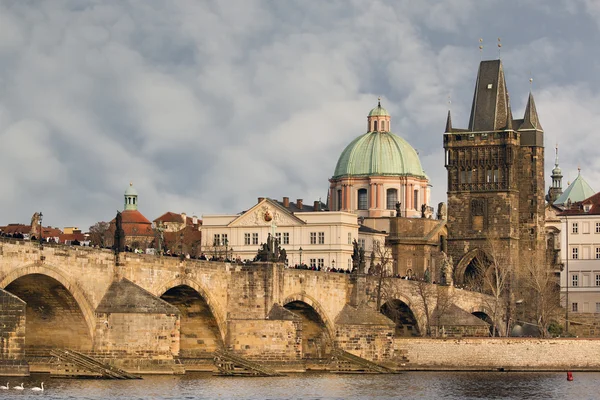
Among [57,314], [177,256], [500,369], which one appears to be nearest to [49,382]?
[57,314]

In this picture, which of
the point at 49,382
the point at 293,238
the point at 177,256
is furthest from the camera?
the point at 293,238

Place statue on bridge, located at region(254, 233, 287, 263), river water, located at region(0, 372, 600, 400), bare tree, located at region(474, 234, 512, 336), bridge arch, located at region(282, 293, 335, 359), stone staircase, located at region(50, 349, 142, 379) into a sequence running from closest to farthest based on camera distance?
river water, located at region(0, 372, 600, 400)
stone staircase, located at region(50, 349, 142, 379)
statue on bridge, located at region(254, 233, 287, 263)
bridge arch, located at region(282, 293, 335, 359)
bare tree, located at region(474, 234, 512, 336)

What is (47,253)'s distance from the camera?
8581 cm

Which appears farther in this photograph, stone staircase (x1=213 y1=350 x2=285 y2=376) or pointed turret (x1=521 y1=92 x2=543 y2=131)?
pointed turret (x1=521 y1=92 x2=543 y2=131)

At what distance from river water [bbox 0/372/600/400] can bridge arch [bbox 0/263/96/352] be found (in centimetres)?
400

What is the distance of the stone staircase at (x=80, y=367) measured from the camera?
3435 inches

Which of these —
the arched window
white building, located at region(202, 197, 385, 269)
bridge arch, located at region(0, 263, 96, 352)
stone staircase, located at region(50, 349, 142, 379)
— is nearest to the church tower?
white building, located at region(202, 197, 385, 269)

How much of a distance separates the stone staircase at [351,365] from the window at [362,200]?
84.5 meters

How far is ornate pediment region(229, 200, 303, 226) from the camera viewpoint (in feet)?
572

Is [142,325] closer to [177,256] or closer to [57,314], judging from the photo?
[57,314]

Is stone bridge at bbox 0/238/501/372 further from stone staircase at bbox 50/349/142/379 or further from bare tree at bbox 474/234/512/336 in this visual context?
bare tree at bbox 474/234/512/336

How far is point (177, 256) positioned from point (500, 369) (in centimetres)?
2987

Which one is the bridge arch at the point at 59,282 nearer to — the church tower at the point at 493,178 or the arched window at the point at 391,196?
the church tower at the point at 493,178

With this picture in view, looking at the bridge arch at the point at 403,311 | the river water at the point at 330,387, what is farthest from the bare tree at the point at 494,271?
the river water at the point at 330,387
